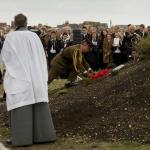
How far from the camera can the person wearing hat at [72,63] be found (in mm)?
16156

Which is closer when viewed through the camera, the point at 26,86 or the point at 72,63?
the point at 26,86

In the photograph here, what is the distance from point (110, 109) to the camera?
1231 cm

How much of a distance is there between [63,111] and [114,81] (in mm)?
1815

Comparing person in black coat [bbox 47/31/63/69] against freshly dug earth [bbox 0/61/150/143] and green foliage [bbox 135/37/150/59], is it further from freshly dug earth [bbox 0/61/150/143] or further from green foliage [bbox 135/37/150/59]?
freshly dug earth [bbox 0/61/150/143]

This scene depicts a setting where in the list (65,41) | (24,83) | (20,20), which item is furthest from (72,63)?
(65,41)

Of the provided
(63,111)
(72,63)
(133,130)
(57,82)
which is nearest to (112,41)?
(57,82)

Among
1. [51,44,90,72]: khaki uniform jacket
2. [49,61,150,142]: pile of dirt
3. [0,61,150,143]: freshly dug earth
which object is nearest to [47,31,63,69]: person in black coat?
[51,44,90,72]: khaki uniform jacket

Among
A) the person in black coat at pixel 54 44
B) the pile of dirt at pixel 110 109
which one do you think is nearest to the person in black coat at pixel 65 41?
the person in black coat at pixel 54 44

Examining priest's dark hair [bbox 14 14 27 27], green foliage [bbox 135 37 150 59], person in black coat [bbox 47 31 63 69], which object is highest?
priest's dark hair [bbox 14 14 27 27]

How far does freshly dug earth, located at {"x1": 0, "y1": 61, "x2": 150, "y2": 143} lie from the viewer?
11289mm

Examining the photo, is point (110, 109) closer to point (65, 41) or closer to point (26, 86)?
point (26, 86)

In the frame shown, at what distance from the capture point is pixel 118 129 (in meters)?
11.3

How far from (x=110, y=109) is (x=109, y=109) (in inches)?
0.8

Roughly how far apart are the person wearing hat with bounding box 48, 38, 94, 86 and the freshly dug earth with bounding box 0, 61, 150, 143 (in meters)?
1.55
